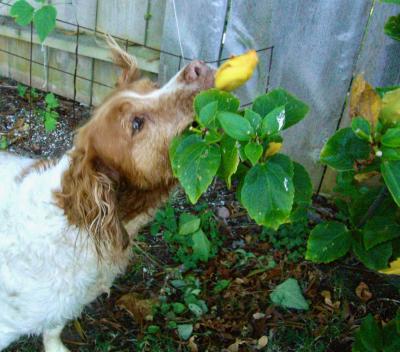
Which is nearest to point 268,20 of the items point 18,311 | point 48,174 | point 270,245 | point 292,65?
point 292,65

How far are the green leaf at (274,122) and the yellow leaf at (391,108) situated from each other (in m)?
0.26

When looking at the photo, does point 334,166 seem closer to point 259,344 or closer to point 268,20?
point 259,344

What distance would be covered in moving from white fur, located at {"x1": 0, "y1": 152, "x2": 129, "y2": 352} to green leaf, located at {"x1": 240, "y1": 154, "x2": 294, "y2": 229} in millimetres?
1180

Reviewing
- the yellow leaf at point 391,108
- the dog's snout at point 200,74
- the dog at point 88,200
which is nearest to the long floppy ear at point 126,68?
the dog at point 88,200

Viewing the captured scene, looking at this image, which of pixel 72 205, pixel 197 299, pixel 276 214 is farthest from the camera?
pixel 197 299

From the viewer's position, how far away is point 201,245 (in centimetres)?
321

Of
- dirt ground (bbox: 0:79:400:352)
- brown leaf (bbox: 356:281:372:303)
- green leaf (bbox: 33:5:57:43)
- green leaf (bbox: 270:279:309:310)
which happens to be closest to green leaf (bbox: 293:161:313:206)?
dirt ground (bbox: 0:79:400:352)

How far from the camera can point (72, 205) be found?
2.28m

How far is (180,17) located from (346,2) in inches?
42.8

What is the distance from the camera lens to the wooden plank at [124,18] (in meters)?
3.78

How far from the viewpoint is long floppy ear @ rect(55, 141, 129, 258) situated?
2.22 meters

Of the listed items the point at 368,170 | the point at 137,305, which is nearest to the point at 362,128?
the point at 368,170

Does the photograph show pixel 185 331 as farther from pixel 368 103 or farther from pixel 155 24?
pixel 155 24

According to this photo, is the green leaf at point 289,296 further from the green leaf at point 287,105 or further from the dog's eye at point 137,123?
the green leaf at point 287,105
